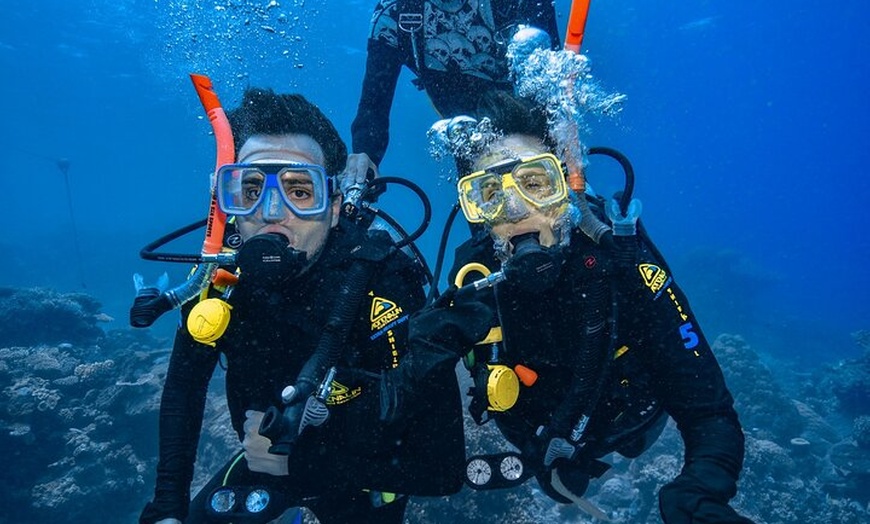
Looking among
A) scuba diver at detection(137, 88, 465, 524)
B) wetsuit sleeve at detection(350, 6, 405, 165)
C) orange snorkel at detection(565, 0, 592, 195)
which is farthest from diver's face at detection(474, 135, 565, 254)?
wetsuit sleeve at detection(350, 6, 405, 165)

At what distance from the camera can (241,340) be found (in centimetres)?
316

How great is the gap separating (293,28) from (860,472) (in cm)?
3959

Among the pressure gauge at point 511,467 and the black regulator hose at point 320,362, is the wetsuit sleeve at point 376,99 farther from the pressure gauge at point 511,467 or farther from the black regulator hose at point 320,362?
the pressure gauge at point 511,467

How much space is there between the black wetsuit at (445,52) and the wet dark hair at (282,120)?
1468 mm

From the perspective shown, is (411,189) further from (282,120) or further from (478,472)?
(478,472)

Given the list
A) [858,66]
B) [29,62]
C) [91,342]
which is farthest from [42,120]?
[858,66]

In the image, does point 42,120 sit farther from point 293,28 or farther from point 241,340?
point 241,340

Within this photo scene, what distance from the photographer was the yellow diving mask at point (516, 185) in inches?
116

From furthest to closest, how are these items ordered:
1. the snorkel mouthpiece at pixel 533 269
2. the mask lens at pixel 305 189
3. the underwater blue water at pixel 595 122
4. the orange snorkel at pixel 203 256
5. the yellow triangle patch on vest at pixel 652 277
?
the underwater blue water at pixel 595 122
the mask lens at pixel 305 189
the yellow triangle patch on vest at pixel 652 277
the snorkel mouthpiece at pixel 533 269
the orange snorkel at pixel 203 256

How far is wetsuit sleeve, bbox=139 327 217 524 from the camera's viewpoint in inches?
115

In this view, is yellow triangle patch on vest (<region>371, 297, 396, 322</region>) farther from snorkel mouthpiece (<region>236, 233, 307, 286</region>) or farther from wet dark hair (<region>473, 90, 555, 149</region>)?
wet dark hair (<region>473, 90, 555, 149</region>)

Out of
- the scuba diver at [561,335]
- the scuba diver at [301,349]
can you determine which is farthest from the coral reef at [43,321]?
the scuba diver at [561,335]

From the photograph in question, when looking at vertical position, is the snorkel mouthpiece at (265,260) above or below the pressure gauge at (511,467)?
above

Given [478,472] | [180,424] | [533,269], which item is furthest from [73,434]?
[533,269]
